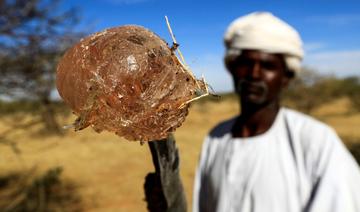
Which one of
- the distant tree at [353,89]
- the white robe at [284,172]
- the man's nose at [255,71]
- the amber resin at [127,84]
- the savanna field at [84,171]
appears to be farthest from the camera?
the distant tree at [353,89]

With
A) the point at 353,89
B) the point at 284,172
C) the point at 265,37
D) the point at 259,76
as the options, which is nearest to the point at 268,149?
the point at 284,172

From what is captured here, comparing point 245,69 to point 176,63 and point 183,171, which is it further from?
point 183,171

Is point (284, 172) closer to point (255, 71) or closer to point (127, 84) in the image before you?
point (255, 71)

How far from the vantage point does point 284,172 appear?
7.27 feet

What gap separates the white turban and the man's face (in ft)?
0.14

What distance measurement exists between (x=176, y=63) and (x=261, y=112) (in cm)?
131

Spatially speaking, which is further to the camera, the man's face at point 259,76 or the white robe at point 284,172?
the man's face at point 259,76

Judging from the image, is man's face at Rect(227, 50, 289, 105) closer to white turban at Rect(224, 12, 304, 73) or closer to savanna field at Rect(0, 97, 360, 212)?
white turban at Rect(224, 12, 304, 73)

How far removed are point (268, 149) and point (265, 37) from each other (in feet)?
1.97

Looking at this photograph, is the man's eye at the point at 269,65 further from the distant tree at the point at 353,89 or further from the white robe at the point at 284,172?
the distant tree at the point at 353,89

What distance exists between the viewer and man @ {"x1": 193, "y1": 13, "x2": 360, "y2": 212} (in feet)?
6.79

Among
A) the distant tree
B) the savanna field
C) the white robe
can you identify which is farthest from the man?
the distant tree

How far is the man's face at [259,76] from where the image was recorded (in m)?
2.42

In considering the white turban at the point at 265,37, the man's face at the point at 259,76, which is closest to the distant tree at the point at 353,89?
the white turban at the point at 265,37
